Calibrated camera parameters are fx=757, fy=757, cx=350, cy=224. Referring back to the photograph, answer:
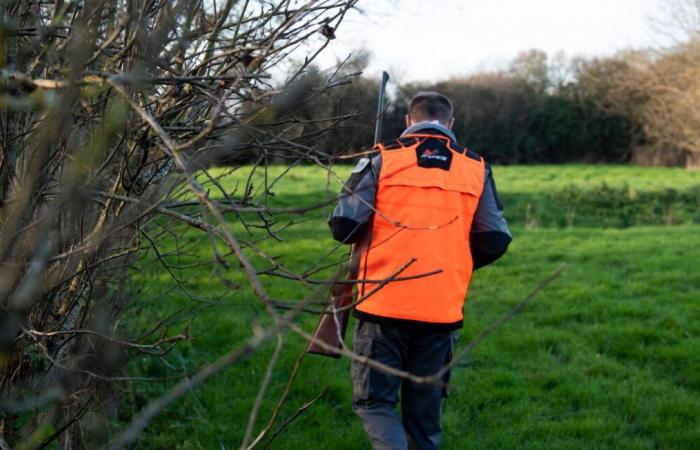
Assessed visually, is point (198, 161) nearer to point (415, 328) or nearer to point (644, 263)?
point (415, 328)

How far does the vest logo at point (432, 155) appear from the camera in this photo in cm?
374

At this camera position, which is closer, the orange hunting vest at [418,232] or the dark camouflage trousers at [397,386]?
the orange hunting vest at [418,232]

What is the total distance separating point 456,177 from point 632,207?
14.3 metres

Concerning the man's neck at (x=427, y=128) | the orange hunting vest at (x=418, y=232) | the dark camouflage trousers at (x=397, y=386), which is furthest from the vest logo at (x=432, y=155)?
the dark camouflage trousers at (x=397, y=386)

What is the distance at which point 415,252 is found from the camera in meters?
3.64

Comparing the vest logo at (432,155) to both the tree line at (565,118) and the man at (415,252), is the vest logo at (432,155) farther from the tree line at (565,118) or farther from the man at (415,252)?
the tree line at (565,118)

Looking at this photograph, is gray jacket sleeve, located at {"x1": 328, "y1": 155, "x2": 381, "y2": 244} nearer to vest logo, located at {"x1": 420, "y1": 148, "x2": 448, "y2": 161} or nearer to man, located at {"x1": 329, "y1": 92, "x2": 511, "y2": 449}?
man, located at {"x1": 329, "y1": 92, "x2": 511, "y2": 449}

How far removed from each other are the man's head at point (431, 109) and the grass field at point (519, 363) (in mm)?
846

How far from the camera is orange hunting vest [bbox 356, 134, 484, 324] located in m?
3.65

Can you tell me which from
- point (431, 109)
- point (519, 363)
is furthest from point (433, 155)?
point (519, 363)

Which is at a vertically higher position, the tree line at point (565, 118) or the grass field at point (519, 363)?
the tree line at point (565, 118)

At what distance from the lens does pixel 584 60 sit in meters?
40.9

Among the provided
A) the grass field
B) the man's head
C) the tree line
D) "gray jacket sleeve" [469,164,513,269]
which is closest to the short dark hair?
the man's head

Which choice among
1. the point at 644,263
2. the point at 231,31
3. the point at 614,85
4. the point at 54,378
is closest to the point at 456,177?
the point at 231,31
